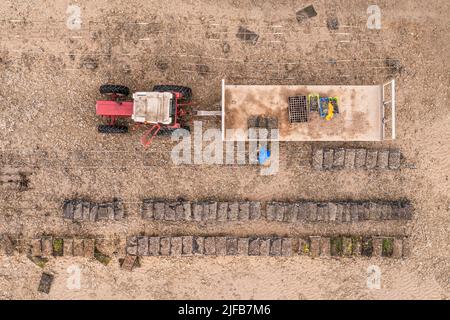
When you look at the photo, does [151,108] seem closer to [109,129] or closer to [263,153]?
[109,129]

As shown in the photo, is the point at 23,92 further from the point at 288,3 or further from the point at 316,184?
the point at 316,184

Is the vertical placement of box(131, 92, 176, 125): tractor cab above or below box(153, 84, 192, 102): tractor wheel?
below

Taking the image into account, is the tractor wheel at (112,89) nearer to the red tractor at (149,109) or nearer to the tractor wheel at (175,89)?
the red tractor at (149,109)

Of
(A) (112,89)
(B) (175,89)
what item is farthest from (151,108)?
(A) (112,89)

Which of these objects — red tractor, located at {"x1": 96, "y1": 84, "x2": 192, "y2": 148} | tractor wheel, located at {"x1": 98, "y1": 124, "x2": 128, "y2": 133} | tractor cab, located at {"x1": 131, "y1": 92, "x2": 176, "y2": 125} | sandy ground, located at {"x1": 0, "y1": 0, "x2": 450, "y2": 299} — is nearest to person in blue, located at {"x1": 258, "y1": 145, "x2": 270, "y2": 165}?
sandy ground, located at {"x1": 0, "y1": 0, "x2": 450, "y2": 299}

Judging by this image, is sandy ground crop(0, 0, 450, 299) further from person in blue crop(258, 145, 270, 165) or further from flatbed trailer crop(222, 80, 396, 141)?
flatbed trailer crop(222, 80, 396, 141)

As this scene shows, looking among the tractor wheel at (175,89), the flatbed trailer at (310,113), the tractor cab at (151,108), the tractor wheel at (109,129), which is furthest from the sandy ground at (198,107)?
the tractor cab at (151,108)
